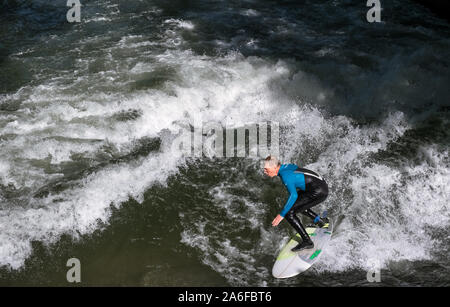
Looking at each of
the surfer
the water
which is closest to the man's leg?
the surfer

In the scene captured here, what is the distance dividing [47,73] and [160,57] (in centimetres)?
269

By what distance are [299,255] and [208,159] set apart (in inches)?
103

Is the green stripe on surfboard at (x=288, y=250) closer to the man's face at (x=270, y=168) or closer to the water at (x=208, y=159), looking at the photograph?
the water at (x=208, y=159)

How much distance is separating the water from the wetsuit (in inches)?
19.9

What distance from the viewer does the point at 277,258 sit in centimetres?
584

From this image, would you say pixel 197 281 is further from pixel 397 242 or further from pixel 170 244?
pixel 397 242

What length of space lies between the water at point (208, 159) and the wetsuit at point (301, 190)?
507mm

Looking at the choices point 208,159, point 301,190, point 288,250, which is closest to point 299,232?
point 288,250

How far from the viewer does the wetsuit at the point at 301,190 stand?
19.2 feet

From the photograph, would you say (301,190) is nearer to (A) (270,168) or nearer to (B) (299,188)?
(B) (299,188)

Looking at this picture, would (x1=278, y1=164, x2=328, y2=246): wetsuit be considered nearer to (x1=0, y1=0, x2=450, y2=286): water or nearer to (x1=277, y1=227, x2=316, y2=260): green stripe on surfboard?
(x1=277, y1=227, x2=316, y2=260): green stripe on surfboard

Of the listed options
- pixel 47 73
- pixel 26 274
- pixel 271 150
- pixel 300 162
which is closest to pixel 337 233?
pixel 300 162

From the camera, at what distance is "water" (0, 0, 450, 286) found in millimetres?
5914
